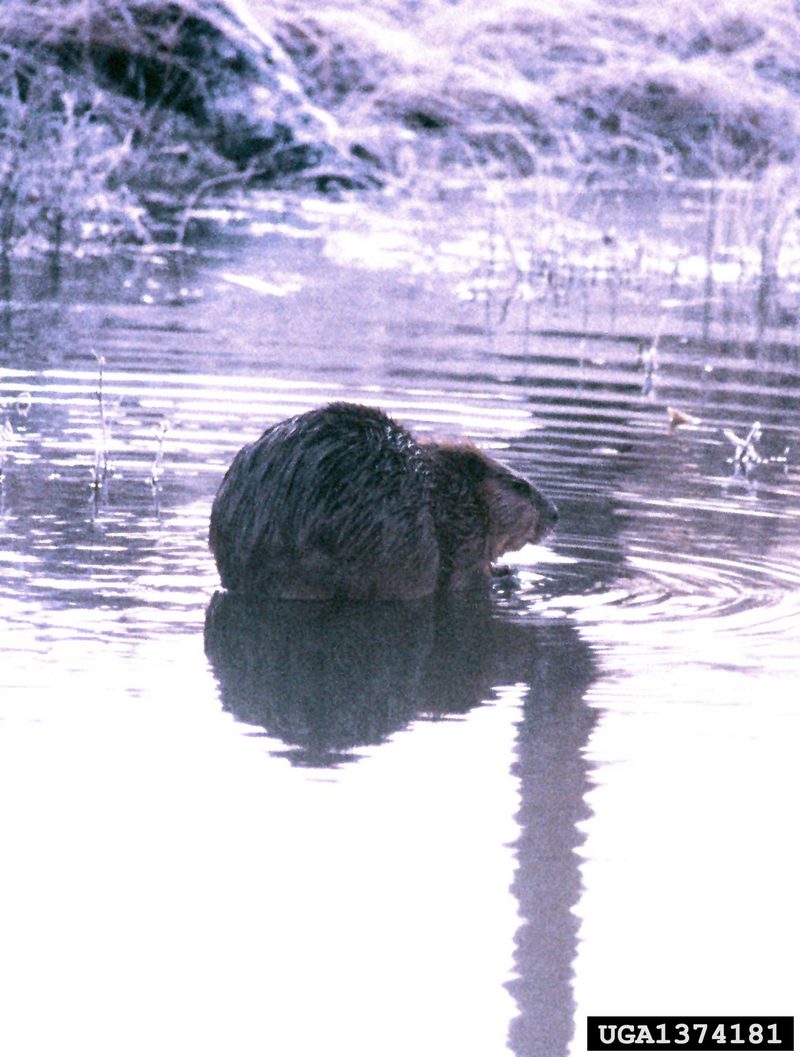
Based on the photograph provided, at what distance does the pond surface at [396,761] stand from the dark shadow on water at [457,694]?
1cm

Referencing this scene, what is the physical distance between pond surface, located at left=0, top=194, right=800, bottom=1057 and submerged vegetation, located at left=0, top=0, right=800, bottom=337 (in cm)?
1009

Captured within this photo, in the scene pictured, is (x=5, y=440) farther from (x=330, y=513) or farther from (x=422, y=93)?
(x=422, y=93)

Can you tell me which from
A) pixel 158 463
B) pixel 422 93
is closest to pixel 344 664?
pixel 158 463

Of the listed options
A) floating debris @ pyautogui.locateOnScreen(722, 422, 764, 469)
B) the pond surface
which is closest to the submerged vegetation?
floating debris @ pyautogui.locateOnScreen(722, 422, 764, 469)

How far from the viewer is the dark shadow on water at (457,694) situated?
3.69 meters

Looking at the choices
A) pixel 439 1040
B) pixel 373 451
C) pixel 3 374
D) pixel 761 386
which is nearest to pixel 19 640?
pixel 373 451

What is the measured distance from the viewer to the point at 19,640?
553cm

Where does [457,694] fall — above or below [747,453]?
below

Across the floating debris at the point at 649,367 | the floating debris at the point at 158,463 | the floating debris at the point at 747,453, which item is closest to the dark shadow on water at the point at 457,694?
the floating debris at the point at 158,463

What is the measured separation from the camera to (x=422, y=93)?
2117 centimetres

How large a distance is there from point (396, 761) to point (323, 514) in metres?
1.50

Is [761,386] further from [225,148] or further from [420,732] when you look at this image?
[225,148]

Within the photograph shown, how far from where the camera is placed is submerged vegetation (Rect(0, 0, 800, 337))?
63.9ft

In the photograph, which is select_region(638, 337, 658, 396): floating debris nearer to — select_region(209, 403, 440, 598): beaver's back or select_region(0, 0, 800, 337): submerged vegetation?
select_region(209, 403, 440, 598): beaver's back
